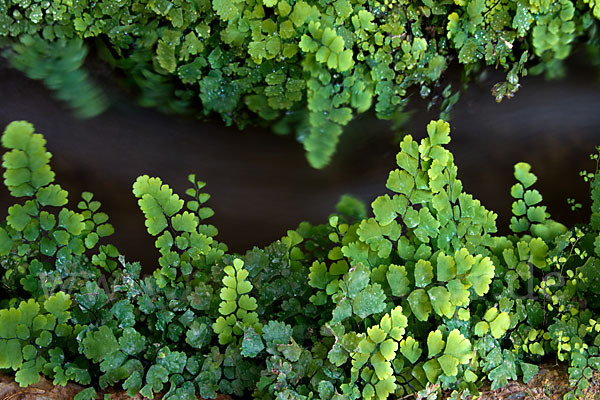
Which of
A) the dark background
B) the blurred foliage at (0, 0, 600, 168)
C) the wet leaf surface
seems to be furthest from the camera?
the dark background

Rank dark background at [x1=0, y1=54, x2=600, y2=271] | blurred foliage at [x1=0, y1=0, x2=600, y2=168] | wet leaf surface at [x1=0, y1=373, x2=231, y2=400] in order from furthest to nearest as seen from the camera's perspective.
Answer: dark background at [x1=0, y1=54, x2=600, y2=271], blurred foliage at [x1=0, y1=0, x2=600, y2=168], wet leaf surface at [x1=0, y1=373, x2=231, y2=400]

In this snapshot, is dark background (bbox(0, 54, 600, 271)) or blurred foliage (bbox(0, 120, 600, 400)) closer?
blurred foliage (bbox(0, 120, 600, 400))

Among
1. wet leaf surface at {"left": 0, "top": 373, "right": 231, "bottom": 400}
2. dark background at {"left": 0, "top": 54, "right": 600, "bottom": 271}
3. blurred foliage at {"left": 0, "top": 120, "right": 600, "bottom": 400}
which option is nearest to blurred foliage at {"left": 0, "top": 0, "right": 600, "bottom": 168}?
dark background at {"left": 0, "top": 54, "right": 600, "bottom": 271}

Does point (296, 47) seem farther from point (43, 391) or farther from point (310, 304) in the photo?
point (43, 391)

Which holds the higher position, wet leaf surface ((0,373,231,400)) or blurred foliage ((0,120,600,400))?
blurred foliage ((0,120,600,400))

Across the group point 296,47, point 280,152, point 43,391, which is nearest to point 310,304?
point 43,391

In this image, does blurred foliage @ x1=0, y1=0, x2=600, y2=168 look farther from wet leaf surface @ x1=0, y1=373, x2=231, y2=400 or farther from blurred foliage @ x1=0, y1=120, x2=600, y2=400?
wet leaf surface @ x1=0, y1=373, x2=231, y2=400

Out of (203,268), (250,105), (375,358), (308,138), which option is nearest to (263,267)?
(203,268)
